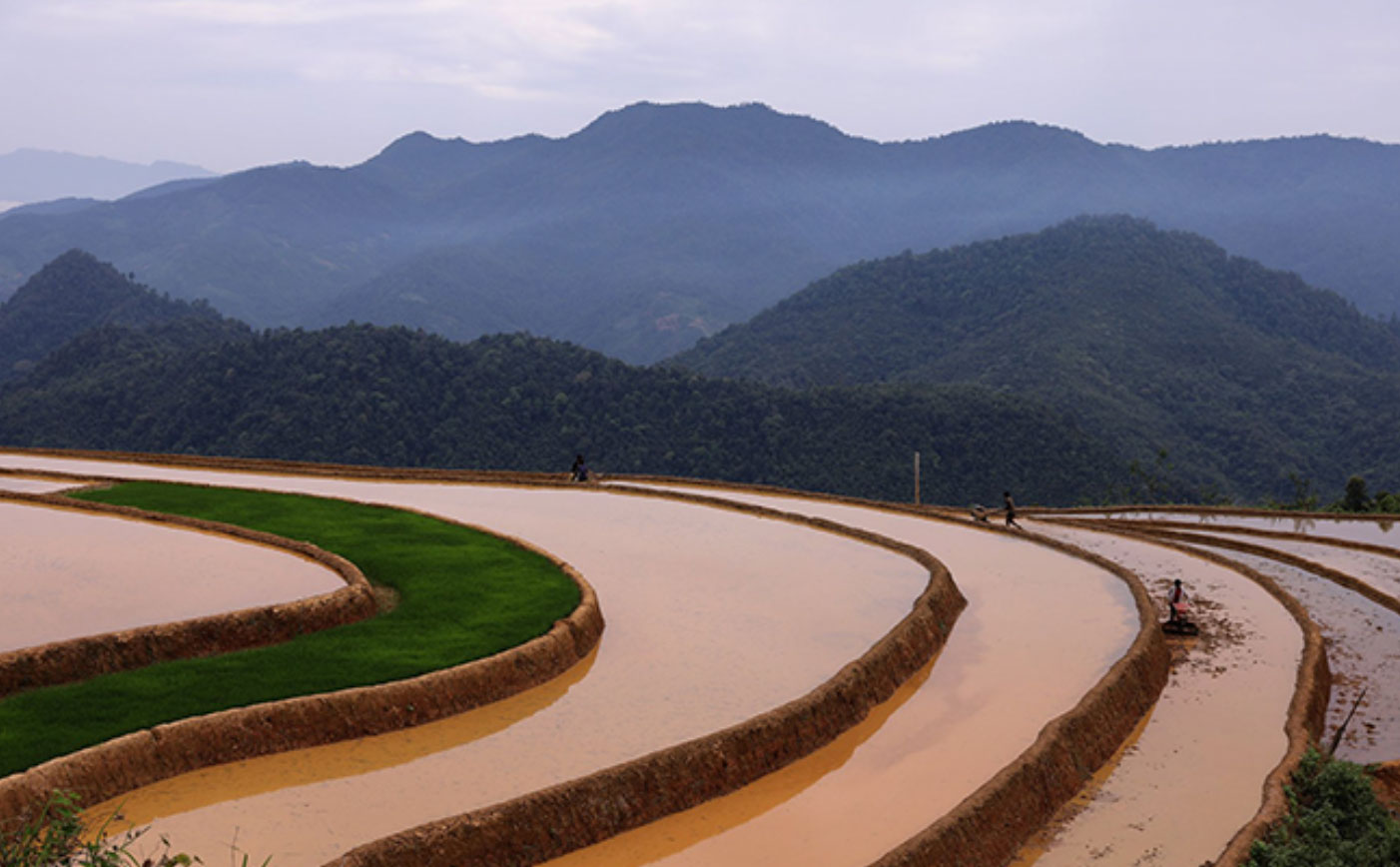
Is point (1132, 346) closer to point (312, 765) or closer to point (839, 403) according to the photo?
point (839, 403)

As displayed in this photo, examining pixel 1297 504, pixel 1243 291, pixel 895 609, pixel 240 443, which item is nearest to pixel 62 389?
pixel 240 443

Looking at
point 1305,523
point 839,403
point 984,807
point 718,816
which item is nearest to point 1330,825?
point 984,807

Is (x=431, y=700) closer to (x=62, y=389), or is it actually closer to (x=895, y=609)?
(x=895, y=609)

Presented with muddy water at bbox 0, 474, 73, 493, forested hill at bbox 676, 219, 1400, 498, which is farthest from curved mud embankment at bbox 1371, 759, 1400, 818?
forested hill at bbox 676, 219, 1400, 498

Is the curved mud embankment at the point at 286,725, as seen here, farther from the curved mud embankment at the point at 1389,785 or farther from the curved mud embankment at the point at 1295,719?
the curved mud embankment at the point at 1389,785

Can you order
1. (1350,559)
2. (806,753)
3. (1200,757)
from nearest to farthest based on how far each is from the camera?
(806,753) < (1200,757) < (1350,559)

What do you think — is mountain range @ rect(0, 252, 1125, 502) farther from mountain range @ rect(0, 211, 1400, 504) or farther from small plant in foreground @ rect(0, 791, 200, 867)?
small plant in foreground @ rect(0, 791, 200, 867)

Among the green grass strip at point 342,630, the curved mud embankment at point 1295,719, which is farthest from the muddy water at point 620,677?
the curved mud embankment at point 1295,719
